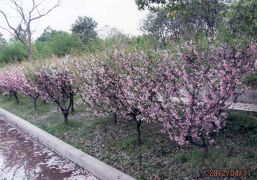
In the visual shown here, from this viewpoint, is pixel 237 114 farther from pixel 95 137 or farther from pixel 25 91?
pixel 25 91

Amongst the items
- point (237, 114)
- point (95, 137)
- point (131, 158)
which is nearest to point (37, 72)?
point (95, 137)

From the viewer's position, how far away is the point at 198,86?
4055 millimetres

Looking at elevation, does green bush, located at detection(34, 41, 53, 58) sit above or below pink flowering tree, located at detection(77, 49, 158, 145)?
above

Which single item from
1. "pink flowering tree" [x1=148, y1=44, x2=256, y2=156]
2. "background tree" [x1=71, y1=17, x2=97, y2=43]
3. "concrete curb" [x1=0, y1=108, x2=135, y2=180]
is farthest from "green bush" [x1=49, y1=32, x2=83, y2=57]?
"pink flowering tree" [x1=148, y1=44, x2=256, y2=156]

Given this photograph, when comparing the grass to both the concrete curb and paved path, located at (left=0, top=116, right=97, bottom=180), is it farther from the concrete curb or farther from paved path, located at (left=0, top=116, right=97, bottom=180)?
paved path, located at (left=0, top=116, right=97, bottom=180)

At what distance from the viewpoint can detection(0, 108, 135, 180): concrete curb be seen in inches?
184

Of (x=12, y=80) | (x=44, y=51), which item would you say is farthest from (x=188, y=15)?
(x=44, y=51)

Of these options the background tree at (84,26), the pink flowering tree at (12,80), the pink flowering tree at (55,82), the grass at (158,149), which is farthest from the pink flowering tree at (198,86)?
the background tree at (84,26)

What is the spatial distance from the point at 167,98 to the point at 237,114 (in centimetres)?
304
